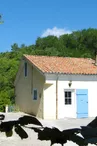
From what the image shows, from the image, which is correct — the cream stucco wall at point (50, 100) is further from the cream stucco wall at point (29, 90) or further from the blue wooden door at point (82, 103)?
the blue wooden door at point (82, 103)

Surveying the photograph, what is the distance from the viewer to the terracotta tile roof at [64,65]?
21734 mm

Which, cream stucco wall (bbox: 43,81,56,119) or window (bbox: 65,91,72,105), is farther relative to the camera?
window (bbox: 65,91,72,105)

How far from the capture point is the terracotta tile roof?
71.3 feet

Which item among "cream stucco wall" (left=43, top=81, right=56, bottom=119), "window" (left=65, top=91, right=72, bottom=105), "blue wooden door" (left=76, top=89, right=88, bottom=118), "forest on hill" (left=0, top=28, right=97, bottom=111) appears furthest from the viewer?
"forest on hill" (left=0, top=28, right=97, bottom=111)

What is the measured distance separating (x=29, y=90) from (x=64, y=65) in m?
3.08

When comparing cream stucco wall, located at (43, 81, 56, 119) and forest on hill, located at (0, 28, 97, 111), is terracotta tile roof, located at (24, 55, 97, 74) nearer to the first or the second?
cream stucco wall, located at (43, 81, 56, 119)

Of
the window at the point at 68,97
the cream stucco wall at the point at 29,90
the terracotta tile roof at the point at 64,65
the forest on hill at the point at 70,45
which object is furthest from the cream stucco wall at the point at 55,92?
the forest on hill at the point at 70,45

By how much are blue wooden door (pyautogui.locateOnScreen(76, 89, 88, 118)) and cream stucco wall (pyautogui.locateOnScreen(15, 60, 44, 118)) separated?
2.39 metres

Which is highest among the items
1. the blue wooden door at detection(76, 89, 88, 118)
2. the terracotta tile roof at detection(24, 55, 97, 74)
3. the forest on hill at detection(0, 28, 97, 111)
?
the forest on hill at detection(0, 28, 97, 111)

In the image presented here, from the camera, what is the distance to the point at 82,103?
2186cm

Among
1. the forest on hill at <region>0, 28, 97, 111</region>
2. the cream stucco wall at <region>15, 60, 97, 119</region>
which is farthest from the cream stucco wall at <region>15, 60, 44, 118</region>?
the forest on hill at <region>0, 28, 97, 111</region>

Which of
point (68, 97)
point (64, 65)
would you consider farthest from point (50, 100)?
point (64, 65)

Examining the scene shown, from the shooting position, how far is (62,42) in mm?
79562

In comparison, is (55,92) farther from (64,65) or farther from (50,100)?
(64,65)
